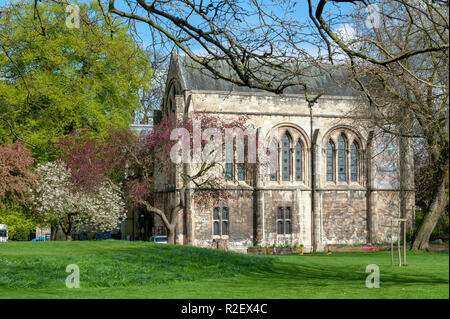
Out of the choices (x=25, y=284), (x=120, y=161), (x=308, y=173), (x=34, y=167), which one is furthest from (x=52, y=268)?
(x=308, y=173)

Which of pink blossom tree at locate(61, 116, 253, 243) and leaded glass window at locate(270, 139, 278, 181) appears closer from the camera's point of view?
pink blossom tree at locate(61, 116, 253, 243)

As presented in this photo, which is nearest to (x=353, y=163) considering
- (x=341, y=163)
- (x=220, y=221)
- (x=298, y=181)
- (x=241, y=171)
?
(x=341, y=163)

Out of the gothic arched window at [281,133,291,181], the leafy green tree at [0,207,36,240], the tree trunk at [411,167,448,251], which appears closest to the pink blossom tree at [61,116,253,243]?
the gothic arched window at [281,133,291,181]

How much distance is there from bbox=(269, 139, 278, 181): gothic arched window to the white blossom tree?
30.9 feet

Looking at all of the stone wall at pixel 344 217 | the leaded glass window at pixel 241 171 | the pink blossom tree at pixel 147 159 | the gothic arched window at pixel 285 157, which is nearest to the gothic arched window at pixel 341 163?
the stone wall at pixel 344 217

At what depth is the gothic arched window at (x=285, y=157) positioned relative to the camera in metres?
39.2

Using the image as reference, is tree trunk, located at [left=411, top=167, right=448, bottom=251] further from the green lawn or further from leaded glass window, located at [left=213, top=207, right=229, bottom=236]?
leaded glass window, located at [left=213, top=207, right=229, bottom=236]

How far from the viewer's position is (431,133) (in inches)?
928

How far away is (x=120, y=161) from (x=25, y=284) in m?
20.9

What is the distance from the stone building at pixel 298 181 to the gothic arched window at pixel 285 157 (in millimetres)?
62

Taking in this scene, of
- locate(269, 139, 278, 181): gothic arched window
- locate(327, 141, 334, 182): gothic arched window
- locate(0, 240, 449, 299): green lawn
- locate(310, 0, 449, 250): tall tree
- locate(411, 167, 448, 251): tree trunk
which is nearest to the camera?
locate(0, 240, 449, 299): green lawn

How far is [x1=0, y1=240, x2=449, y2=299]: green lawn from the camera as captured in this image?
12251 mm

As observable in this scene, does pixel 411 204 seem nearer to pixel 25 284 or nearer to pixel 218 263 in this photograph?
pixel 218 263

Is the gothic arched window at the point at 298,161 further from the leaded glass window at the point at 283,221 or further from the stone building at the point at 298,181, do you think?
the leaded glass window at the point at 283,221
